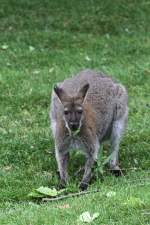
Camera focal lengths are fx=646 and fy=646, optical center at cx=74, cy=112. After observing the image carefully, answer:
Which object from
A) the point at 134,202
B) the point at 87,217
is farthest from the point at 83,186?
the point at 87,217

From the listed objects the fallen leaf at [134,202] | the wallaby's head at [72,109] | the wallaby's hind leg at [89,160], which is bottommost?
the wallaby's hind leg at [89,160]

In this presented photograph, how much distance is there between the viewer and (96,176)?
765 centimetres

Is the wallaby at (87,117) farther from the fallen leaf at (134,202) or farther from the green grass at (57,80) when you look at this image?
the fallen leaf at (134,202)

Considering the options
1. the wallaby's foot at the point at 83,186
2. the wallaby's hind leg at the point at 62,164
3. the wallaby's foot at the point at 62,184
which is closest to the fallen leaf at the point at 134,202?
the wallaby's foot at the point at 83,186

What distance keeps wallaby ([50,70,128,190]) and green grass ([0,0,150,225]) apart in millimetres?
287

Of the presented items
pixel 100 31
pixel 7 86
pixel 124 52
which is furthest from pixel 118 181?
pixel 100 31

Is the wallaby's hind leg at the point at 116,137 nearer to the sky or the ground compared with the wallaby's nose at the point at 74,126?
nearer to the ground

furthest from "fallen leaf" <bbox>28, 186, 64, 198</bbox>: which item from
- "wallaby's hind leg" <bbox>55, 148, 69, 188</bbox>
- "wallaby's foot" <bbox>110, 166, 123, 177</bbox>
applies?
"wallaby's foot" <bbox>110, 166, 123, 177</bbox>

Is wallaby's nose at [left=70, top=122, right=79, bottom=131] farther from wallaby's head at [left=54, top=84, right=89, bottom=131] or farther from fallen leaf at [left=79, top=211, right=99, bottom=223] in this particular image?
fallen leaf at [left=79, top=211, right=99, bottom=223]

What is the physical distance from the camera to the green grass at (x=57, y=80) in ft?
19.6

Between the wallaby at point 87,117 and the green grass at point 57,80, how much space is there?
287mm

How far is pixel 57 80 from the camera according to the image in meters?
12.1

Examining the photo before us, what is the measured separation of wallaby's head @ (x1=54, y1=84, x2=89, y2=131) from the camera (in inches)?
281

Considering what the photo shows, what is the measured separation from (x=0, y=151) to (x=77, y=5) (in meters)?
9.10
